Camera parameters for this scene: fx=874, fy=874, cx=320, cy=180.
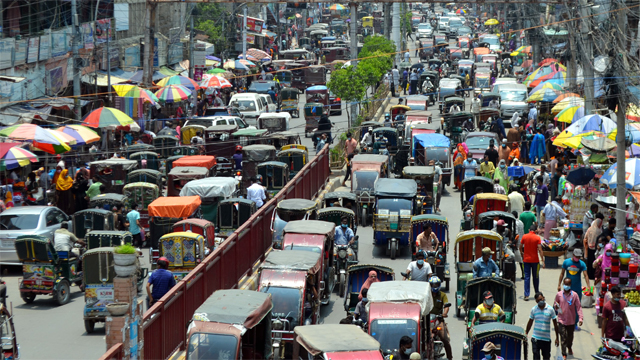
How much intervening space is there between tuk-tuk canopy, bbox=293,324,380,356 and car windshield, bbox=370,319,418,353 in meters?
0.74

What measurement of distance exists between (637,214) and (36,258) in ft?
41.6

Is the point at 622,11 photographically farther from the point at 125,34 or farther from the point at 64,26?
the point at 125,34

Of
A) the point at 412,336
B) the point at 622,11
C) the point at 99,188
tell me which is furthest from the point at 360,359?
the point at 99,188

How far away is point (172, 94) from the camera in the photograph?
3691 cm

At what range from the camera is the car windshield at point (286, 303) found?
1530 centimetres

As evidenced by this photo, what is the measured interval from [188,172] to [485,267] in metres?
12.1

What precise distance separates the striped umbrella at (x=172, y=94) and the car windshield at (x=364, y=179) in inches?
540

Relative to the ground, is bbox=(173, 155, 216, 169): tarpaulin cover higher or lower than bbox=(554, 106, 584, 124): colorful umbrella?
lower

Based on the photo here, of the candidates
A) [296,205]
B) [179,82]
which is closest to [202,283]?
[296,205]

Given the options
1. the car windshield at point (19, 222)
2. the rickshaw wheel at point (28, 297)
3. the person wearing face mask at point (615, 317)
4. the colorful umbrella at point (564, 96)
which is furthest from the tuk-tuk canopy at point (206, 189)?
the colorful umbrella at point (564, 96)

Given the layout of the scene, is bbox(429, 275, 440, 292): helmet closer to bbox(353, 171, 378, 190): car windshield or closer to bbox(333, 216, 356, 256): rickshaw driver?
bbox(333, 216, 356, 256): rickshaw driver

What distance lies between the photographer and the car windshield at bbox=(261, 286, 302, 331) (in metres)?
15.3

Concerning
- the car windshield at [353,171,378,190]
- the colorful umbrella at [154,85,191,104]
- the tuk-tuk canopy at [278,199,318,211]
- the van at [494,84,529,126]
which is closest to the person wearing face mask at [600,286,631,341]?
the tuk-tuk canopy at [278,199,318,211]

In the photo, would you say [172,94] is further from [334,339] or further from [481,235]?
[334,339]
